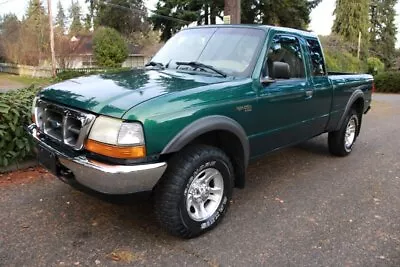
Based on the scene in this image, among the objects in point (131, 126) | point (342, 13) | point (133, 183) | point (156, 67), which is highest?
point (342, 13)

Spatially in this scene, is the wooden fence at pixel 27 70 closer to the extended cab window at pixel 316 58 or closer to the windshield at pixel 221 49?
the windshield at pixel 221 49

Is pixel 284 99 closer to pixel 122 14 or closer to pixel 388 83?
pixel 388 83

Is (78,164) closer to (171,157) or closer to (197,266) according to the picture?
(171,157)

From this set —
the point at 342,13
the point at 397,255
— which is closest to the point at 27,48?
the point at 342,13

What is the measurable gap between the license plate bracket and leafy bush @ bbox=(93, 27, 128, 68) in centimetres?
2833

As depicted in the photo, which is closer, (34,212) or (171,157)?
(171,157)

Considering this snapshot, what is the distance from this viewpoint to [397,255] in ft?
10.8

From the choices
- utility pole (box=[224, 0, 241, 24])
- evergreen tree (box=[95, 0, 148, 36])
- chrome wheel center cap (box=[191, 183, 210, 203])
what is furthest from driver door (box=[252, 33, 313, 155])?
evergreen tree (box=[95, 0, 148, 36])

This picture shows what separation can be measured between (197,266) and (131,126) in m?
1.21

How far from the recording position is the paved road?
319 centimetres

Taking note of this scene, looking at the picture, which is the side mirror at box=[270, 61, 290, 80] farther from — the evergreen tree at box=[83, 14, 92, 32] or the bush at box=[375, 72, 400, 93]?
the evergreen tree at box=[83, 14, 92, 32]

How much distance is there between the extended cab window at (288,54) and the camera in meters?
4.24

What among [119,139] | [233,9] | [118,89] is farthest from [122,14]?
[119,139]

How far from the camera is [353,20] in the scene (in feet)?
154
